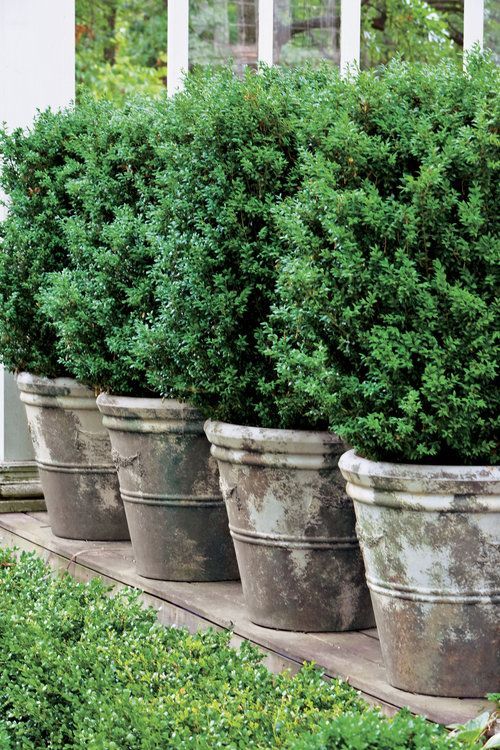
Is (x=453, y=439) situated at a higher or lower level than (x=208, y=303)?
lower

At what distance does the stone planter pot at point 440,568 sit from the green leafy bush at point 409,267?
9 centimetres

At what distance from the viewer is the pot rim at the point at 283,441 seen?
3633 mm

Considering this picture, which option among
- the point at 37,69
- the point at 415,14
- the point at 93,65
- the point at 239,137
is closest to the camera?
the point at 239,137

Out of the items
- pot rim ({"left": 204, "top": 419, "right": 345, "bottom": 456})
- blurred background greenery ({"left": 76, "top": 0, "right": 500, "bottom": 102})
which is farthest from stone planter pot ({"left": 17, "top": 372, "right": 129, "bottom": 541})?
pot rim ({"left": 204, "top": 419, "right": 345, "bottom": 456})

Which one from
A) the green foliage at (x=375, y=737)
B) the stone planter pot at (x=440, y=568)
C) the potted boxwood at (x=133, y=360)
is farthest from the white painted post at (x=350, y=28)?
the green foliage at (x=375, y=737)

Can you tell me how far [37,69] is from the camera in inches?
235

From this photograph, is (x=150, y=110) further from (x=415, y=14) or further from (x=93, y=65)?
(x=93, y=65)

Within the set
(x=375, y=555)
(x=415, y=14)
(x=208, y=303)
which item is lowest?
(x=375, y=555)

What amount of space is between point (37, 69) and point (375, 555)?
3.73 m

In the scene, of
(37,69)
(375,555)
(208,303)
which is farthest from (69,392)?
(375,555)

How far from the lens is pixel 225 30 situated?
20.9 ft

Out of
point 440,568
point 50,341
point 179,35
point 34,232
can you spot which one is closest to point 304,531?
point 440,568

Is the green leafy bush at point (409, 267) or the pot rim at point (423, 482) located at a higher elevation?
the green leafy bush at point (409, 267)

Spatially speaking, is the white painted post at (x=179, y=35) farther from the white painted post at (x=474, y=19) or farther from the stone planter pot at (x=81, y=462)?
the stone planter pot at (x=81, y=462)
